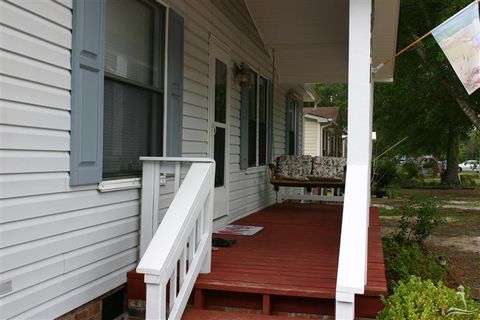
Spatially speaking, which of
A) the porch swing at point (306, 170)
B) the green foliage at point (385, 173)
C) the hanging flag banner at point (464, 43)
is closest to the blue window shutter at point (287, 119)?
the porch swing at point (306, 170)

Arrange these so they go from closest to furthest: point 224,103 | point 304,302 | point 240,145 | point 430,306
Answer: point 430,306
point 304,302
point 224,103
point 240,145

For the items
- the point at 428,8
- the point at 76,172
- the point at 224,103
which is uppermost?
the point at 428,8

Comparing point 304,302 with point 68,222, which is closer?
point 68,222

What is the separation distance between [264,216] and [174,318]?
4.05 meters

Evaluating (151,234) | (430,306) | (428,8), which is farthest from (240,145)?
(428,8)

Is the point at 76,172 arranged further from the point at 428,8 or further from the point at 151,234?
the point at 428,8

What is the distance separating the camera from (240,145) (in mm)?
6555

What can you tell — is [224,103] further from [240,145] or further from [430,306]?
[430,306]

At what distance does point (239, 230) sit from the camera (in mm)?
Answer: 5543

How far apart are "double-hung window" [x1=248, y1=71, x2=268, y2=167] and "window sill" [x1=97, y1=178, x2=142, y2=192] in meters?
3.48

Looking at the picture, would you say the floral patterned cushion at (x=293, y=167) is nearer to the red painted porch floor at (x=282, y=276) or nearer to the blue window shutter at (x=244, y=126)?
the blue window shutter at (x=244, y=126)

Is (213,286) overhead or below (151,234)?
below

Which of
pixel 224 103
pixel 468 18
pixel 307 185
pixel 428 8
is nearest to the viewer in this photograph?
pixel 468 18

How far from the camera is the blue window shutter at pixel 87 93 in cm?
289
